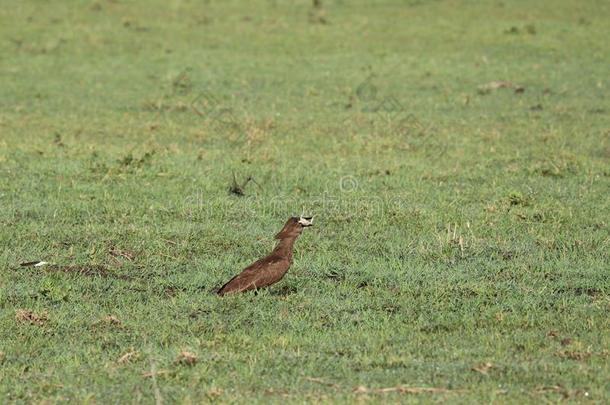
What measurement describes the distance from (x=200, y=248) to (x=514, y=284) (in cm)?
236

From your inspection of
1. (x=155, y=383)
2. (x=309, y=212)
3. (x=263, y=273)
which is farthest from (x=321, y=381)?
(x=309, y=212)

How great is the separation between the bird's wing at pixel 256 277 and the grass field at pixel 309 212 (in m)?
0.10

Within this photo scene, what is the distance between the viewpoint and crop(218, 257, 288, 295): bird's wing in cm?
723

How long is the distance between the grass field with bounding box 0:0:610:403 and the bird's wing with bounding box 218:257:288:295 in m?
0.10

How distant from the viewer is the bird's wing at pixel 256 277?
23.7 feet

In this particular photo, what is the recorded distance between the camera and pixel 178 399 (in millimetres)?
5602

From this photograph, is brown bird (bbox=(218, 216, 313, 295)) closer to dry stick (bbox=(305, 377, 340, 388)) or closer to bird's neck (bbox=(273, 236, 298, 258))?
bird's neck (bbox=(273, 236, 298, 258))

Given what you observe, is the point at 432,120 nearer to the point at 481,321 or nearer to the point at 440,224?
the point at 440,224

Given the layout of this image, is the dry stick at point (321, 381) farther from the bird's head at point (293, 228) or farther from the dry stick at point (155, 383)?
the bird's head at point (293, 228)

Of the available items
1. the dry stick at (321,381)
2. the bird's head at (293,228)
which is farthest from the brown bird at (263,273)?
the dry stick at (321,381)

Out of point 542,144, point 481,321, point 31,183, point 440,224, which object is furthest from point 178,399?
point 542,144

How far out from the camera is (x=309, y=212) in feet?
32.3

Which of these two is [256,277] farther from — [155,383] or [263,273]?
[155,383]

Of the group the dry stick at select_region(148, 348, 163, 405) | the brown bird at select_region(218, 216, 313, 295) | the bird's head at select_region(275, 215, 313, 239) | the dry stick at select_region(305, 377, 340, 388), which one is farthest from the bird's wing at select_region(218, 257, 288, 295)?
the dry stick at select_region(305, 377, 340, 388)
